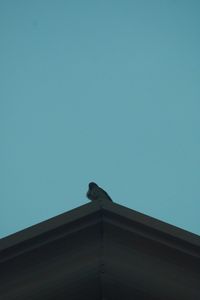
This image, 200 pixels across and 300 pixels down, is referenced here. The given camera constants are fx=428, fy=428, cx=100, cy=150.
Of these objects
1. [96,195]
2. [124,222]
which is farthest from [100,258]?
[96,195]

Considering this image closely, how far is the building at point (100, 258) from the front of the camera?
3.20 metres

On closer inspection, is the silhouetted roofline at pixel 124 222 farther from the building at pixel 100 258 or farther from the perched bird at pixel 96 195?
the perched bird at pixel 96 195

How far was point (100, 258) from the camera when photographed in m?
3.20

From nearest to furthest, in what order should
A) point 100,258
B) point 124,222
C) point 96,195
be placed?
point 100,258 < point 124,222 < point 96,195

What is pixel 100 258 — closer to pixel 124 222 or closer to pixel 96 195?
pixel 124 222

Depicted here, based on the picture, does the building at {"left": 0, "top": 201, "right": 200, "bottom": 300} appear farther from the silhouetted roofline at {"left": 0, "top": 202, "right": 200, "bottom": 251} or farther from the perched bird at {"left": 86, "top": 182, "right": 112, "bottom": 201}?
the perched bird at {"left": 86, "top": 182, "right": 112, "bottom": 201}

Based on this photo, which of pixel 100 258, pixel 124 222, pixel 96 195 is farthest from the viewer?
pixel 96 195

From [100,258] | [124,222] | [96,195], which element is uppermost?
[96,195]

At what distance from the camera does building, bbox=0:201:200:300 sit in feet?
10.5

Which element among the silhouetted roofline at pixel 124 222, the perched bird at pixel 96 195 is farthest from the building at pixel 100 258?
the perched bird at pixel 96 195

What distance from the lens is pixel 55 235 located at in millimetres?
3377

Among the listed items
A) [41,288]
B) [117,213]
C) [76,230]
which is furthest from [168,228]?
[41,288]

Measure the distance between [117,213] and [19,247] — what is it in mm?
829

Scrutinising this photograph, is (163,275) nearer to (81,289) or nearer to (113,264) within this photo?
(113,264)
